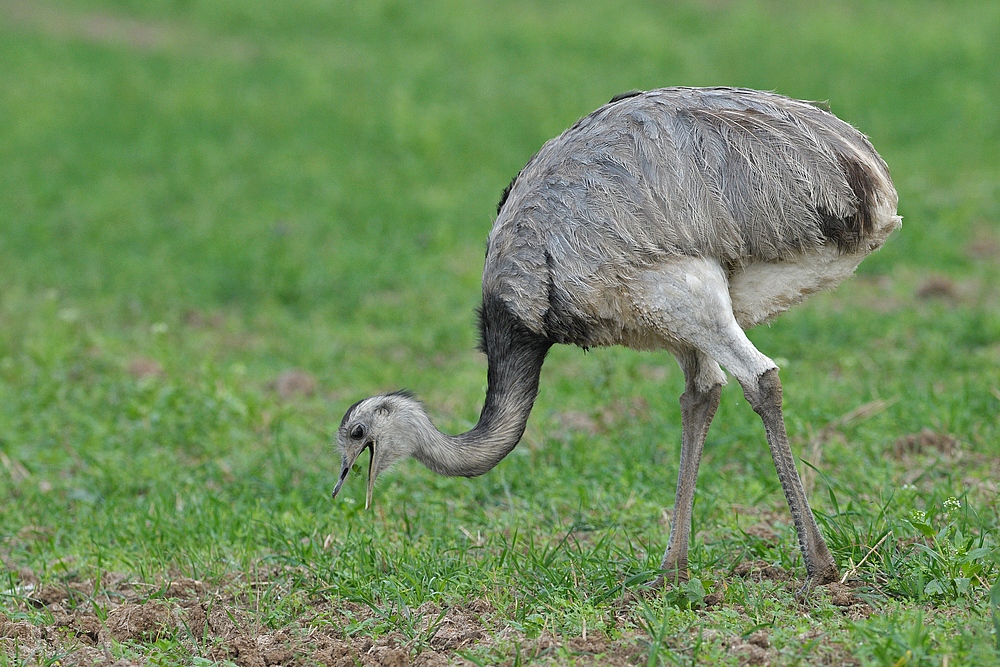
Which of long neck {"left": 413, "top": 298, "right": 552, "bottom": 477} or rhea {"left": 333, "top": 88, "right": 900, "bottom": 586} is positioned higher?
rhea {"left": 333, "top": 88, "right": 900, "bottom": 586}

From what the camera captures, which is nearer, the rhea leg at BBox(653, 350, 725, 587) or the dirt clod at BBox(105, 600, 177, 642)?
the dirt clod at BBox(105, 600, 177, 642)

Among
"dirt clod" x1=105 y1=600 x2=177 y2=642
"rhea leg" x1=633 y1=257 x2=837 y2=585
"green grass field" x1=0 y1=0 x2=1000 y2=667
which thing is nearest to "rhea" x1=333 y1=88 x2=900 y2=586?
"rhea leg" x1=633 y1=257 x2=837 y2=585

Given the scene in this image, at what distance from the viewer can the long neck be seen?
4719 millimetres

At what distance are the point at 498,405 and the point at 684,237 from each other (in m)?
1.05

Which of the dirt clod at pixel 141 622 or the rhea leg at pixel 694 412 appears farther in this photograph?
the rhea leg at pixel 694 412

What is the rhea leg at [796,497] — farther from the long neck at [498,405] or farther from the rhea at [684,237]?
the long neck at [498,405]

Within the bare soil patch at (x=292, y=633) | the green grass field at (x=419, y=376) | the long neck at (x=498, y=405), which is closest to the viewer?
the bare soil patch at (x=292, y=633)

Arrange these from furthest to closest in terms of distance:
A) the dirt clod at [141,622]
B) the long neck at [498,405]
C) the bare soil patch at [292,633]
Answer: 1. the long neck at [498,405]
2. the dirt clod at [141,622]
3. the bare soil patch at [292,633]

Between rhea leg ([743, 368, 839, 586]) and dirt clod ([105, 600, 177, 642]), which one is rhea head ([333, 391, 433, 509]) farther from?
rhea leg ([743, 368, 839, 586])

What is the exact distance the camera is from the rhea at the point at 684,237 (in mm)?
4270

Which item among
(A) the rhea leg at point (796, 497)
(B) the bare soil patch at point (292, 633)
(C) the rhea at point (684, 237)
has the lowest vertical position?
(B) the bare soil patch at point (292, 633)

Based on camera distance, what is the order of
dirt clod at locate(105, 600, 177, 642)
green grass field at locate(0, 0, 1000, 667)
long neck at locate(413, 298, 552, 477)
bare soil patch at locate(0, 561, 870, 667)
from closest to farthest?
bare soil patch at locate(0, 561, 870, 667) < green grass field at locate(0, 0, 1000, 667) < dirt clod at locate(105, 600, 177, 642) < long neck at locate(413, 298, 552, 477)

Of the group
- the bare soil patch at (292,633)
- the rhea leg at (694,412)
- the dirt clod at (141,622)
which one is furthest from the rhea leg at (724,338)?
the dirt clod at (141,622)

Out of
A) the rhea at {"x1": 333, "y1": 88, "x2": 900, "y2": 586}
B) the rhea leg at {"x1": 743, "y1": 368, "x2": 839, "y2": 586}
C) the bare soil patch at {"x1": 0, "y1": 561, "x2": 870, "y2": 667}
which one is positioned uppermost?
the rhea at {"x1": 333, "y1": 88, "x2": 900, "y2": 586}
